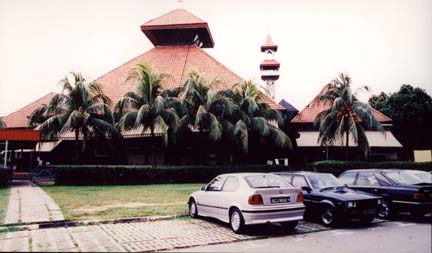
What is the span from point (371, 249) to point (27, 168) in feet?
98.3

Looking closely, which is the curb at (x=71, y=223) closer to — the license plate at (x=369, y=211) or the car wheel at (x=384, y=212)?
the license plate at (x=369, y=211)

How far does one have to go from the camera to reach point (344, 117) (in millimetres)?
25469

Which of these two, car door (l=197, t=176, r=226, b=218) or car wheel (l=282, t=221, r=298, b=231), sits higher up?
car door (l=197, t=176, r=226, b=218)

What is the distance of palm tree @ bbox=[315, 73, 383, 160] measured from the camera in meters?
24.9

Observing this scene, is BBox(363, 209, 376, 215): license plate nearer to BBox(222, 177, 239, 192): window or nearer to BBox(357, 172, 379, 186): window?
BBox(357, 172, 379, 186): window

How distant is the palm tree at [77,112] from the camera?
72.1 feet

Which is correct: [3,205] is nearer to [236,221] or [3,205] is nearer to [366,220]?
[236,221]

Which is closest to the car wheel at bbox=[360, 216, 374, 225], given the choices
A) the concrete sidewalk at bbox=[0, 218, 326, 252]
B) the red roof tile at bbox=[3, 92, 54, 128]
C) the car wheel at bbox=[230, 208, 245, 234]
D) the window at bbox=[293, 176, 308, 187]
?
the concrete sidewalk at bbox=[0, 218, 326, 252]

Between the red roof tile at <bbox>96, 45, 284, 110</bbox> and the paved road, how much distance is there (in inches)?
812

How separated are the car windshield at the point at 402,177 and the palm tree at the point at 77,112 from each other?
16.6 meters

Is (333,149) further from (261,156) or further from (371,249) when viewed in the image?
(371,249)

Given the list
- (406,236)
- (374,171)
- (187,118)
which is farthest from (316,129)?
(406,236)

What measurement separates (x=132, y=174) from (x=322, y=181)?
13510mm

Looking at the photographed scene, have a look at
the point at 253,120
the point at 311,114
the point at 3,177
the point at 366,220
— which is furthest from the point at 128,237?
the point at 311,114
